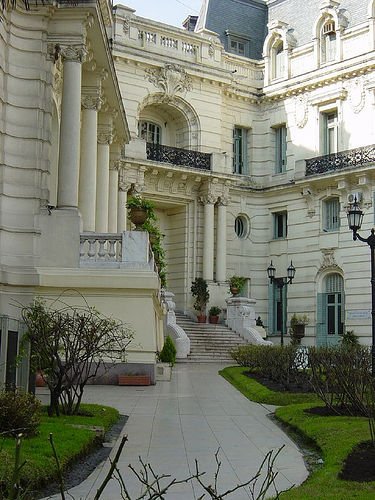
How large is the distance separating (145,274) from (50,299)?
2.49 m

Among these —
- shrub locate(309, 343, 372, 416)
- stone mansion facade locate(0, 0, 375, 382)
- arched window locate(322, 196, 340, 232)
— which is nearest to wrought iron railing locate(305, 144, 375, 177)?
stone mansion facade locate(0, 0, 375, 382)

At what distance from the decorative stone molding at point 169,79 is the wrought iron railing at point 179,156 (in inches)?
105

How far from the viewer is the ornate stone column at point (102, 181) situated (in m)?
27.2

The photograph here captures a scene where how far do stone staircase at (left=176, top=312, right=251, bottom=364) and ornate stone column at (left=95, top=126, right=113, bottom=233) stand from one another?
7026 mm

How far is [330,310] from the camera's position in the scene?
124 feet

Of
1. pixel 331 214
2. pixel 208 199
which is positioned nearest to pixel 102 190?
pixel 208 199

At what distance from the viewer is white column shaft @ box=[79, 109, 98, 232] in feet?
77.4

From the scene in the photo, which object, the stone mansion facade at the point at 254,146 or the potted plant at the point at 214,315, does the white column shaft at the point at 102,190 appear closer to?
the stone mansion facade at the point at 254,146

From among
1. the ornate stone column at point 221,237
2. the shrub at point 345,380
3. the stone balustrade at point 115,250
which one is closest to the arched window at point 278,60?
the ornate stone column at point 221,237

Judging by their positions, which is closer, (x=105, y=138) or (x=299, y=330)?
(x=105, y=138)

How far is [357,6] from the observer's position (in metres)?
38.3

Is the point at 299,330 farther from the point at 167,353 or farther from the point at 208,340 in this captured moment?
the point at 167,353

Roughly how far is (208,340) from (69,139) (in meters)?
15.3

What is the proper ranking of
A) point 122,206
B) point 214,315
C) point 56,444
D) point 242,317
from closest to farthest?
point 56,444
point 122,206
point 242,317
point 214,315
